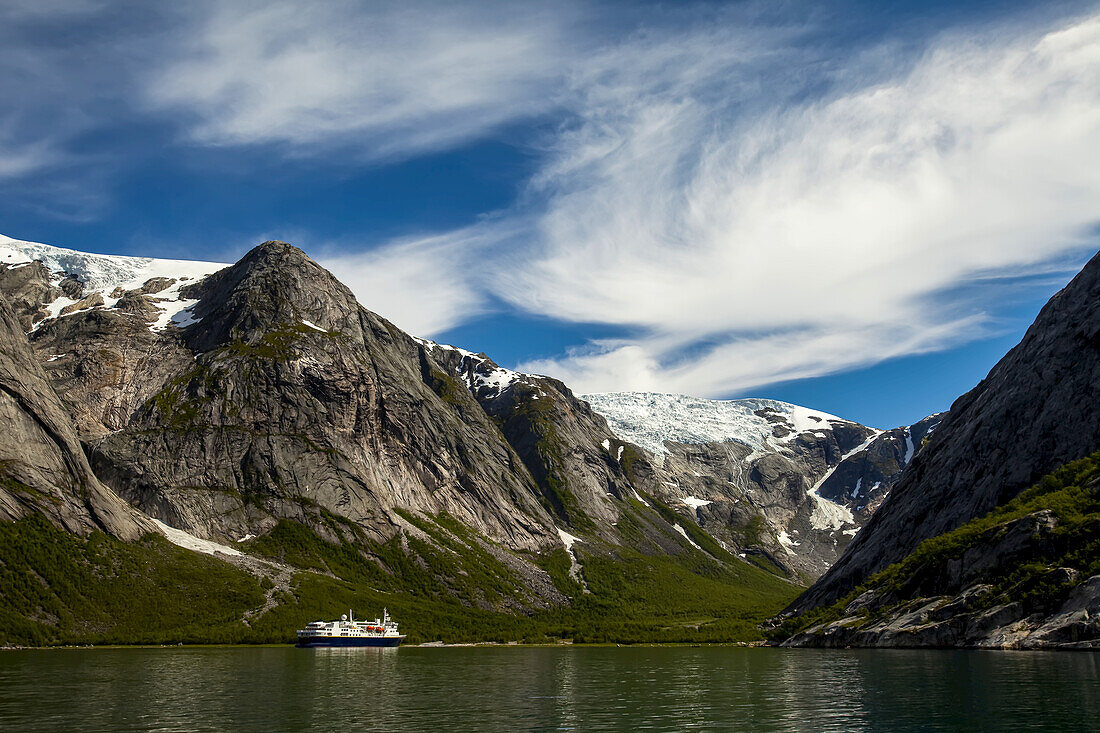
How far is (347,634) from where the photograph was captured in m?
187

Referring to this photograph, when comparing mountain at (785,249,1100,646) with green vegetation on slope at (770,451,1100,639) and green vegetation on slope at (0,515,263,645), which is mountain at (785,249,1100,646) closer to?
green vegetation on slope at (770,451,1100,639)

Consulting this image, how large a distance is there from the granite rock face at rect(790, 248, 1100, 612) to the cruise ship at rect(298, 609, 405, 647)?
104 meters

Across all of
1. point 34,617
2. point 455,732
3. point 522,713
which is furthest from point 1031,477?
point 34,617

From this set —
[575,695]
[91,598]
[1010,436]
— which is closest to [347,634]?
[91,598]

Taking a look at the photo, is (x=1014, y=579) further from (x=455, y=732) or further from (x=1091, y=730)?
(x=455, y=732)

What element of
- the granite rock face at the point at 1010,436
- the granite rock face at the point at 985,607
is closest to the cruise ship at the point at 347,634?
the granite rock face at the point at 1010,436

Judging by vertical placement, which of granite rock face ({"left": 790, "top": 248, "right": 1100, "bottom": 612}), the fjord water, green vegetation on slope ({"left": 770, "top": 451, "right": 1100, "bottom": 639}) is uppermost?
granite rock face ({"left": 790, "top": 248, "right": 1100, "bottom": 612})

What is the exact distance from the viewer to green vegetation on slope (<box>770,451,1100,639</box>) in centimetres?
10369

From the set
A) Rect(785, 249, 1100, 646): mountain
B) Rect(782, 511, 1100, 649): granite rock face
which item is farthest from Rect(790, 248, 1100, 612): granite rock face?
Rect(782, 511, 1100, 649): granite rock face

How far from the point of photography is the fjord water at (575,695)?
182 ft

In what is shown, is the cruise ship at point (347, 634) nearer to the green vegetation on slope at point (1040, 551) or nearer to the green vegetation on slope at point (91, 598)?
the green vegetation on slope at point (91, 598)

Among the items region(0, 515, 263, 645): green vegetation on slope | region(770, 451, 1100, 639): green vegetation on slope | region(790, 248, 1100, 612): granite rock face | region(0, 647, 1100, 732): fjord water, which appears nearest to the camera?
region(0, 647, 1100, 732): fjord water

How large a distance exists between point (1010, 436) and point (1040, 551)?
43416 mm

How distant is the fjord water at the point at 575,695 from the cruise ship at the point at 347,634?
2729 inches
